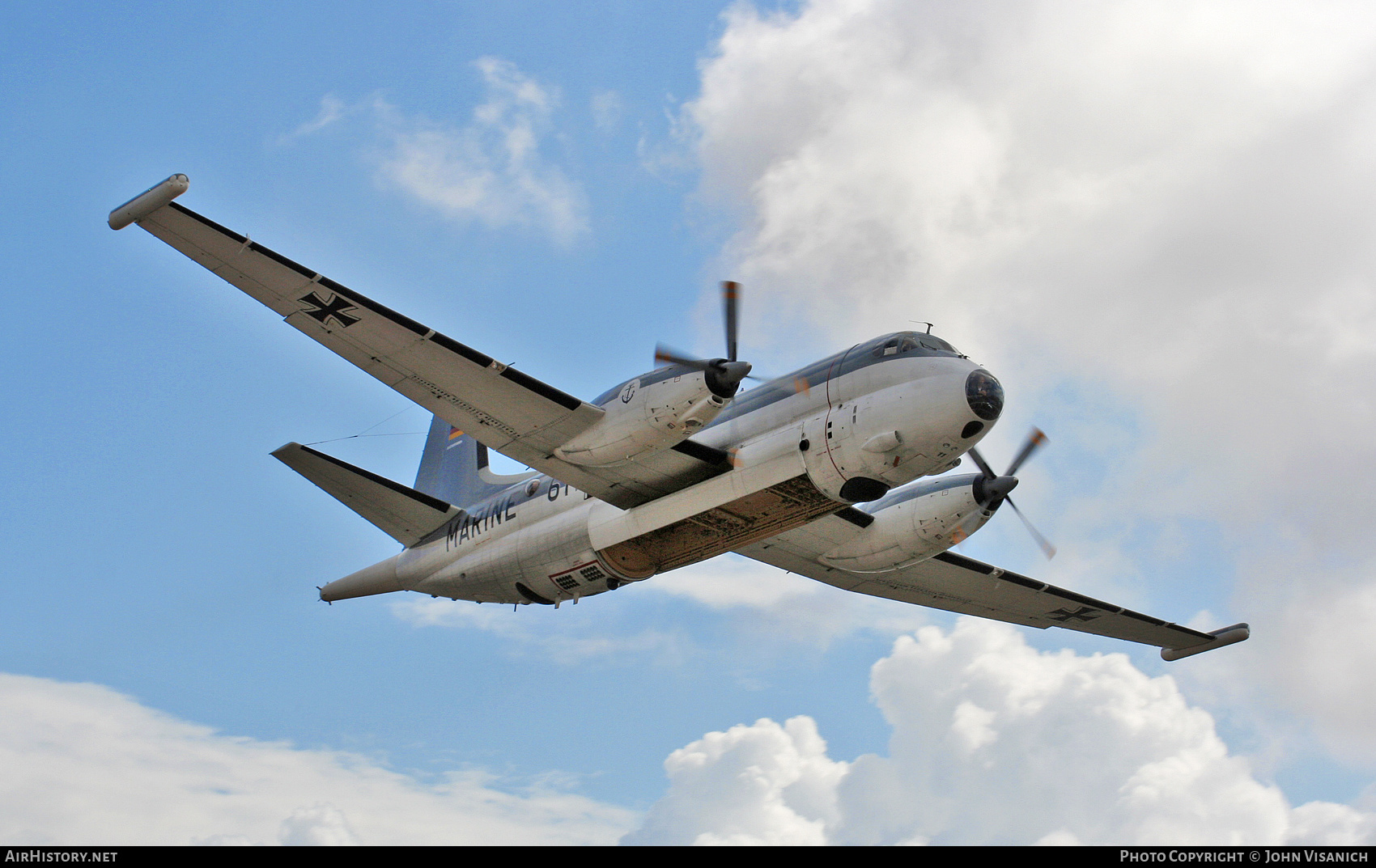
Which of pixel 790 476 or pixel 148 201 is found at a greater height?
pixel 148 201

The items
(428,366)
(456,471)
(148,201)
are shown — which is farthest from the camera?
(456,471)

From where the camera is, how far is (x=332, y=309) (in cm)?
1794

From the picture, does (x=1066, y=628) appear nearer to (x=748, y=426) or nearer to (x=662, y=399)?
(x=748, y=426)

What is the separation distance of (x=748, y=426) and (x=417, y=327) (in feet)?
19.1

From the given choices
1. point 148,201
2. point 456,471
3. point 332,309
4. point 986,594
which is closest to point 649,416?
point 332,309

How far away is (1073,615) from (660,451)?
45.0 ft

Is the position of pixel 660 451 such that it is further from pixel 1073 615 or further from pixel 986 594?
pixel 1073 615

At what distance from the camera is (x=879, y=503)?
22.5m

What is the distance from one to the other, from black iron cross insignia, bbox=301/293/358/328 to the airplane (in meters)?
0.04

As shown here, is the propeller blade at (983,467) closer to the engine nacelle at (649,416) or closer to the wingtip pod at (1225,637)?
Result: the engine nacelle at (649,416)

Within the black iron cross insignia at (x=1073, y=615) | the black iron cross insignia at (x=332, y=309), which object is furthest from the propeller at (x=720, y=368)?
the black iron cross insignia at (x=1073, y=615)

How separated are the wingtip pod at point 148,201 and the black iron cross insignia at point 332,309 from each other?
8.07ft

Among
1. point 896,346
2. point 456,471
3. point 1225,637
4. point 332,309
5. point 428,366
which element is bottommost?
point 1225,637

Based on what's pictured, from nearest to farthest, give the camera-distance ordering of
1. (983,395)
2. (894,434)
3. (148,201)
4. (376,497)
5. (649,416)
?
(148,201) < (983,395) < (894,434) < (649,416) < (376,497)
